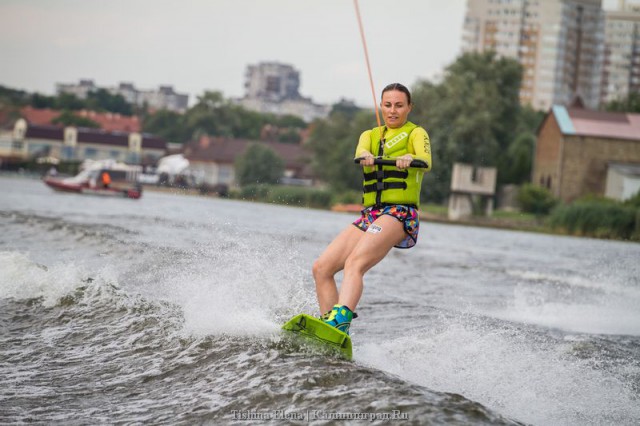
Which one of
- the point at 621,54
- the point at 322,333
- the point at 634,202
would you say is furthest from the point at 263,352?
the point at 621,54

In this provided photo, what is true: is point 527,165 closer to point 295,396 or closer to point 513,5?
point 295,396

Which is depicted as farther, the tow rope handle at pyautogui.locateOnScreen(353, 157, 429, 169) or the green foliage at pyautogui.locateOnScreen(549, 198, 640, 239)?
the green foliage at pyautogui.locateOnScreen(549, 198, 640, 239)

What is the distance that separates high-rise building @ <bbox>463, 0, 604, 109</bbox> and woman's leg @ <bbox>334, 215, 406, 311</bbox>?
153 m

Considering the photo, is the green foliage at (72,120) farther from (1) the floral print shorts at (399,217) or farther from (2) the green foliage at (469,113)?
(1) the floral print shorts at (399,217)

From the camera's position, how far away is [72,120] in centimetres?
13388

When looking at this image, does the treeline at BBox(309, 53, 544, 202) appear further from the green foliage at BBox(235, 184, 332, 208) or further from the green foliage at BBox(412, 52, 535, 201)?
the green foliage at BBox(235, 184, 332, 208)

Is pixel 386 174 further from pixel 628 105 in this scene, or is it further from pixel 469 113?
pixel 628 105

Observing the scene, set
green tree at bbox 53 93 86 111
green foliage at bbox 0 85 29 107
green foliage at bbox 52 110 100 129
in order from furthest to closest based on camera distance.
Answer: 1. green tree at bbox 53 93 86 111
2. green foliage at bbox 0 85 29 107
3. green foliage at bbox 52 110 100 129

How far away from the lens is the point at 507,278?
17094 millimetres

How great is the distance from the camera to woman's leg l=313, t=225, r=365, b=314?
605cm

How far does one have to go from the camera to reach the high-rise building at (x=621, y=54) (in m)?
169

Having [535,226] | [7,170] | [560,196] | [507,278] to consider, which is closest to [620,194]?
[560,196]

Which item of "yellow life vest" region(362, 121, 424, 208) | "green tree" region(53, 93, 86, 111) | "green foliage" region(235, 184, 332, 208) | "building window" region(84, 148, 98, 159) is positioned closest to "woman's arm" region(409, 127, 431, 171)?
"yellow life vest" region(362, 121, 424, 208)

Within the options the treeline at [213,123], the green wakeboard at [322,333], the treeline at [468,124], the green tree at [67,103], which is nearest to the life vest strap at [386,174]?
the green wakeboard at [322,333]
